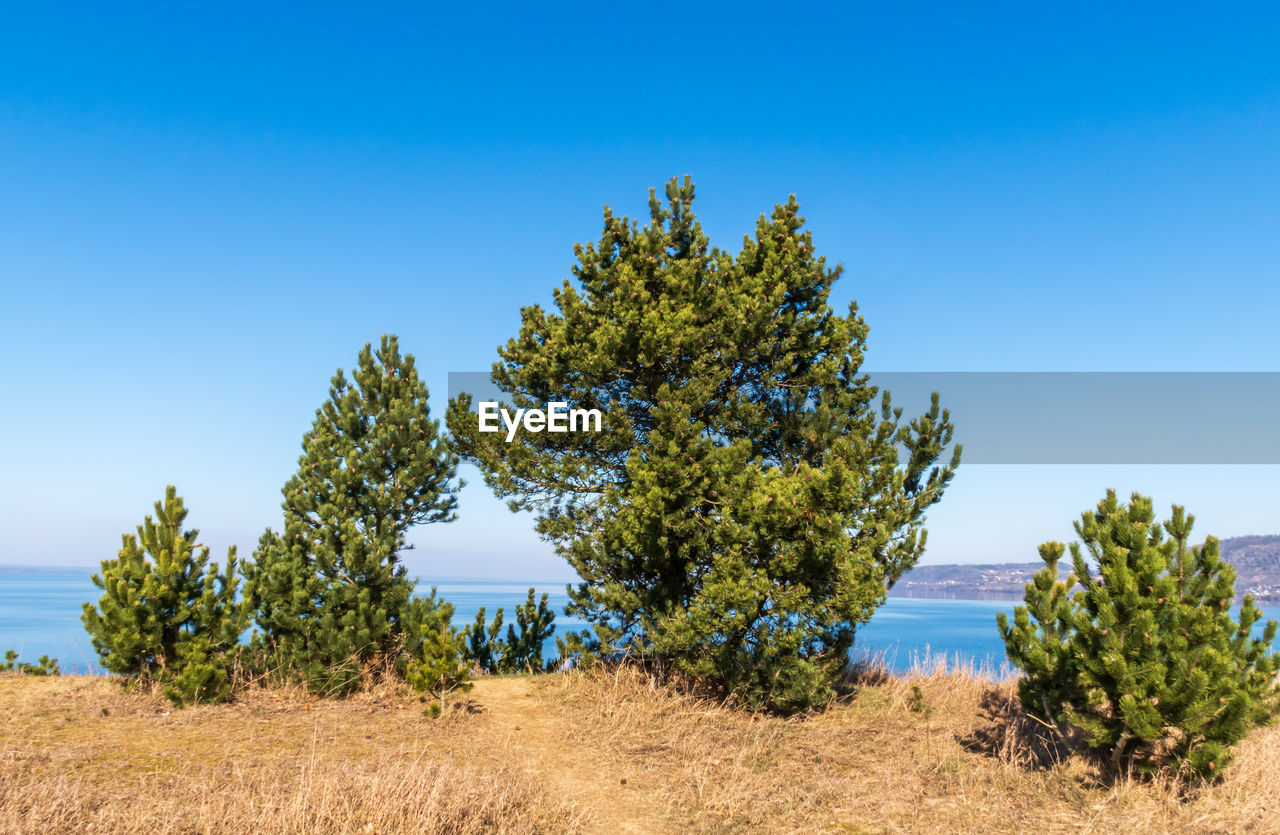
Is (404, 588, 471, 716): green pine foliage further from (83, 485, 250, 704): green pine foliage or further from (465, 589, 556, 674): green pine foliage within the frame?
(465, 589, 556, 674): green pine foliage

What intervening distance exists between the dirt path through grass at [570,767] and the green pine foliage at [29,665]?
6879 mm

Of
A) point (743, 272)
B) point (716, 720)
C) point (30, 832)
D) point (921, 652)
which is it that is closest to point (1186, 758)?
point (716, 720)

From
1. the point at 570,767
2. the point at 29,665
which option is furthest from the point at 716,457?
the point at 29,665

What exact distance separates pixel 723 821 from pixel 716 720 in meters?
3.40

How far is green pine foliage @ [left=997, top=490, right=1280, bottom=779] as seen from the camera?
589 cm

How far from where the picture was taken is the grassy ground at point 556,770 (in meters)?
5.25

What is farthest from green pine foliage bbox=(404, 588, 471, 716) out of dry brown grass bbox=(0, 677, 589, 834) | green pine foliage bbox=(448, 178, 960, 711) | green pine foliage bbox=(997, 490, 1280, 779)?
green pine foliage bbox=(997, 490, 1280, 779)

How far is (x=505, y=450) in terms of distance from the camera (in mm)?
11445

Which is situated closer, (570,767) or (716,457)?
(570,767)

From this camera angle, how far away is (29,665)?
10.9 meters

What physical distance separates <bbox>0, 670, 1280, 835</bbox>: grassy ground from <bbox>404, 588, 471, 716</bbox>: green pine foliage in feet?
1.31

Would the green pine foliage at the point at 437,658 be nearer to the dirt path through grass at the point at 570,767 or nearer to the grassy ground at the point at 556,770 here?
the grassy ground at the point at 556,770

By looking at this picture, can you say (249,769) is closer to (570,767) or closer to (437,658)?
(437,658)

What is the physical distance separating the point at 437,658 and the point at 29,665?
7.22 metres
